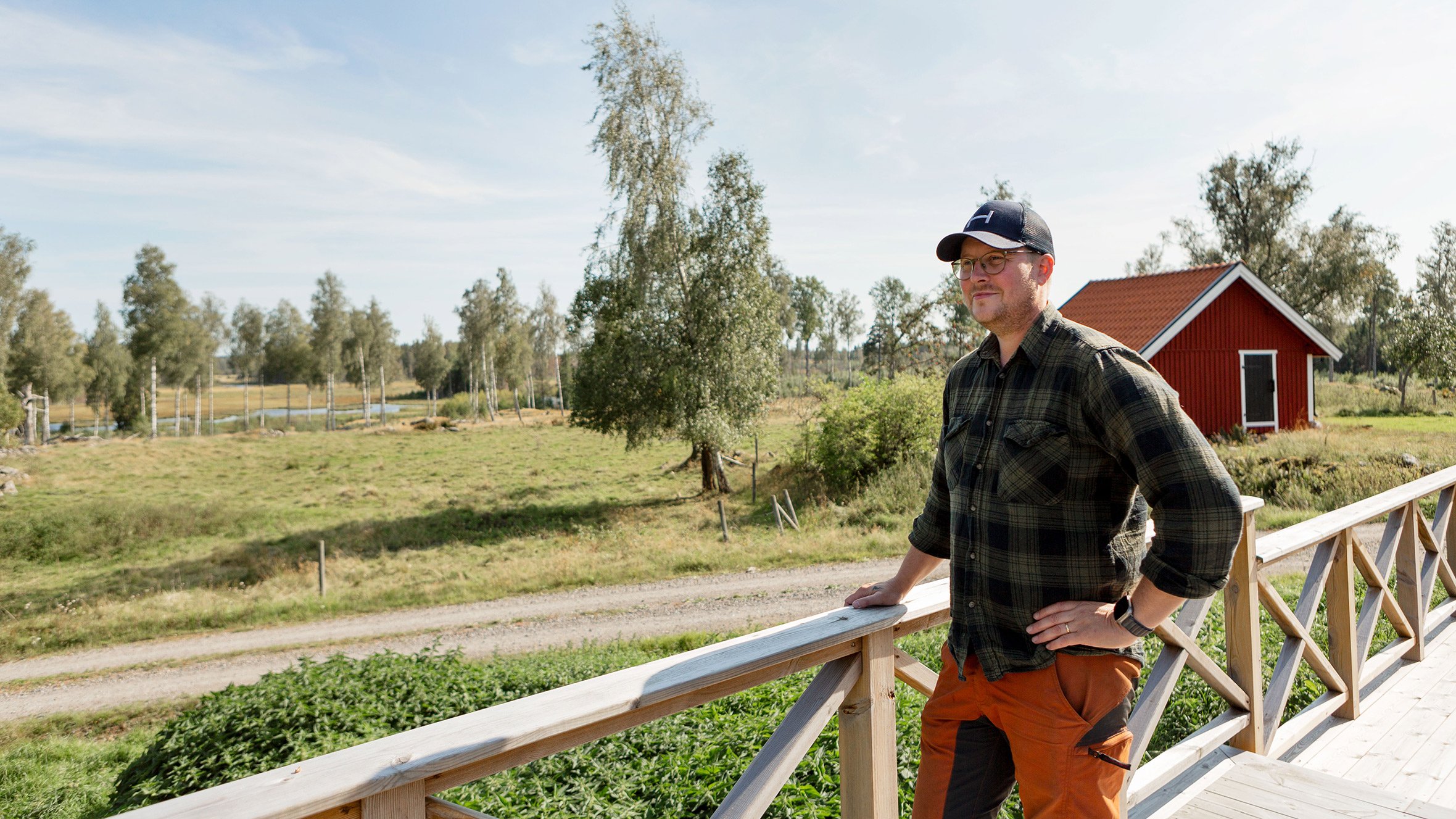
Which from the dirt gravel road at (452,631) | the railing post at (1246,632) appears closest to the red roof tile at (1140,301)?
the dirt gravel road at (452,631)

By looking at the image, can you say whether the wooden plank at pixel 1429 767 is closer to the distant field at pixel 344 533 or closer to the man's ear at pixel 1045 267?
the man's ear at pixel 1045 267

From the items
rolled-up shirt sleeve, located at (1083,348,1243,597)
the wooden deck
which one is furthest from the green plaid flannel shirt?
the wooden deck

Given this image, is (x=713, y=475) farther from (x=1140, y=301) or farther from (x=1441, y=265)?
(x=1441, y=265)

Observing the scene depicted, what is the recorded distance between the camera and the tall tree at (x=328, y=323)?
52156 millimetres

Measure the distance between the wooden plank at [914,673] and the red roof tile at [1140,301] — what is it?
2011 centimetres

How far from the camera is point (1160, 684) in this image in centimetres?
263

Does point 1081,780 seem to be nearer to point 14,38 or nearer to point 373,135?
point 373,135

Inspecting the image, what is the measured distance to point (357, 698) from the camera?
225 inches

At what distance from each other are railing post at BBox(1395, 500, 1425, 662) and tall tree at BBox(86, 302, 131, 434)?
61.6m

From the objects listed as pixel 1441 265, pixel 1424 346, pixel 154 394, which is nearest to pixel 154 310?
pixel 154 394

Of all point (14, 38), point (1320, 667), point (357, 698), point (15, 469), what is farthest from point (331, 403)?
point (1320, 667)

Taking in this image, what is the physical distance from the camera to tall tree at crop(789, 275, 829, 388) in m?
71.9

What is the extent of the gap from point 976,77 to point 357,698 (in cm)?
804

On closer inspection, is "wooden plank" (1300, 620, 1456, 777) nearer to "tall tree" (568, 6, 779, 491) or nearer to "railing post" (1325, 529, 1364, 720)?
"railing post" (1325, 529, 1364, 720)
